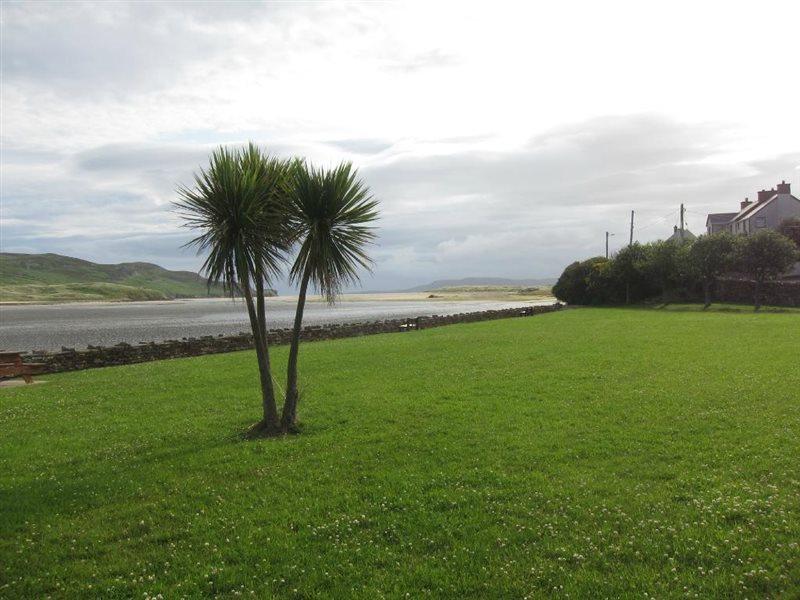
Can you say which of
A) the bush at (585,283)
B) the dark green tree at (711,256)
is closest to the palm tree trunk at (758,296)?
the dark green tree at (711,256)

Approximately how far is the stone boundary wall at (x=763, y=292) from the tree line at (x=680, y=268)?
0.70m

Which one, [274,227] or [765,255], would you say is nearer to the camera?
[274,227]

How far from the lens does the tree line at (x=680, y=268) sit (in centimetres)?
5091

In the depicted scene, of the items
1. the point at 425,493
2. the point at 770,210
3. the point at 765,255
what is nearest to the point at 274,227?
the point at 425,493

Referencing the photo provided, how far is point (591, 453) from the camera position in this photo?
9.16 m

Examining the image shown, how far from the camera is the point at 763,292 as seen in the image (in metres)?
57.3

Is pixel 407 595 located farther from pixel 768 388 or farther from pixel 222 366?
pixel 222 366

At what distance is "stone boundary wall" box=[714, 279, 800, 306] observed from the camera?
55.1 meters

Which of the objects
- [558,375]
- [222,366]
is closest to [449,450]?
[558,375]

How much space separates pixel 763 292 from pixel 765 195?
29369 mm

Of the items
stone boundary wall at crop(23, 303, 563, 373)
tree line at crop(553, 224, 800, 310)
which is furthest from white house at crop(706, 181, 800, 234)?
stone boundary wall at crop(23, 303, 563, 373)

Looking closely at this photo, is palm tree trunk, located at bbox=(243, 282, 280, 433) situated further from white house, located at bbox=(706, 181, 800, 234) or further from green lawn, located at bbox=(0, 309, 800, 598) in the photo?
white house, located at bbox=(706, 181, 800, 234)

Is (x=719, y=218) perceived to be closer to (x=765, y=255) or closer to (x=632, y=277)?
(x=632, y=277)

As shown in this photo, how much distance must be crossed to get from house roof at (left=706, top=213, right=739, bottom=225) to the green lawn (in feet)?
275
